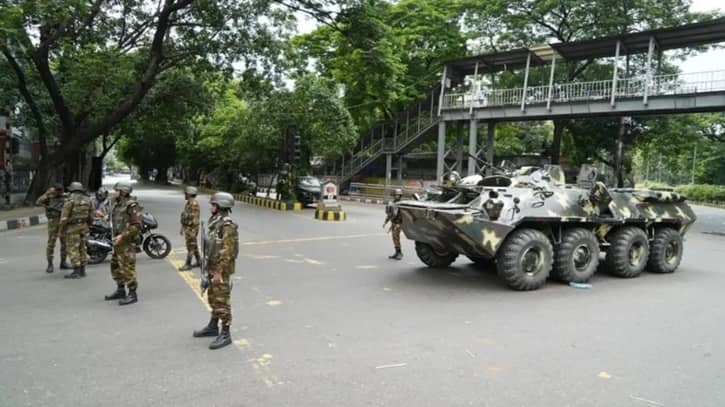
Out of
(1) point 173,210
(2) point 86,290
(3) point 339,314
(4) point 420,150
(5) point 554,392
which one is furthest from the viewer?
(4) point 420,150

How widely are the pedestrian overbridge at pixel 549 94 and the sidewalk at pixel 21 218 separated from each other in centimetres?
1640

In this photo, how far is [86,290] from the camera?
6938mm

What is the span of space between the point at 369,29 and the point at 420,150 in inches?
765

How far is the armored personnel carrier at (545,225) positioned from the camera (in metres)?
7.23

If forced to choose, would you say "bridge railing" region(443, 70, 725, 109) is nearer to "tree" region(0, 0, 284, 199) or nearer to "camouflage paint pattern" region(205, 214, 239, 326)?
"tree" region(0, 0, 284, 199)

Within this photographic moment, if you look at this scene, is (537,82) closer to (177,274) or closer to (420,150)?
(420,150)

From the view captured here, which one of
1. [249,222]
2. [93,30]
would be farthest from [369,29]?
[93,30]

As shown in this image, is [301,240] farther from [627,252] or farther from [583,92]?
[583,92]

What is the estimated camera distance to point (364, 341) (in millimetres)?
5023

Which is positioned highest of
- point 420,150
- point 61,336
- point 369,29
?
point 369,29

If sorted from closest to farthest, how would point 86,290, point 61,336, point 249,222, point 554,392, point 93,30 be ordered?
point 554,392, point 61,336, point 86,290, point 249,222, point 93,30

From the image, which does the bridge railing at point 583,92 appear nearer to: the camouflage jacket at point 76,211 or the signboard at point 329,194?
the signboard at point 329,194

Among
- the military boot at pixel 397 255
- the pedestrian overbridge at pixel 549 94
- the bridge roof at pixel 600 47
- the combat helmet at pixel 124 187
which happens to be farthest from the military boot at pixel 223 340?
the bridge roof at pixel 600 47

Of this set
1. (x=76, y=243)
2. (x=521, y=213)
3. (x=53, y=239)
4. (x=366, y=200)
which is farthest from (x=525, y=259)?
(x=366, y=200)
